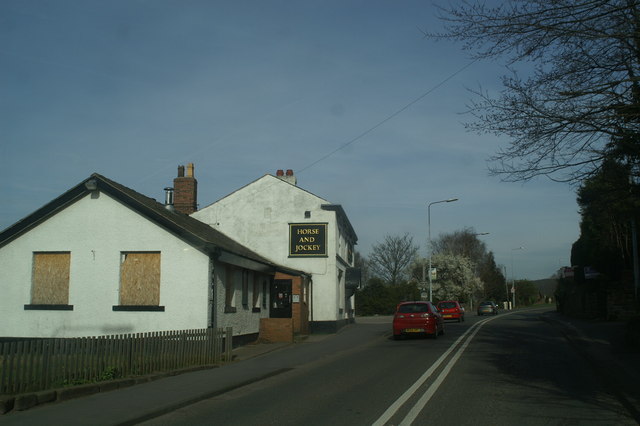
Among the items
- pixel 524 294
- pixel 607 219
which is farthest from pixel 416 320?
pixel 524 294

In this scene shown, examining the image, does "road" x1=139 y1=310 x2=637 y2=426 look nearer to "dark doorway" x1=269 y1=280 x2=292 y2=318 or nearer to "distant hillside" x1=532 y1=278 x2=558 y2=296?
"dark doorway" x1=269 y1=280 x2=292 y2=318

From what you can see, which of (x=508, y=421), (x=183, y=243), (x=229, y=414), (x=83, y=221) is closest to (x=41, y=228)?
(x=83, y=221)

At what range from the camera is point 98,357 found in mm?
11492

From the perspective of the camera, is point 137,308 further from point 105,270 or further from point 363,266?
point 363,266

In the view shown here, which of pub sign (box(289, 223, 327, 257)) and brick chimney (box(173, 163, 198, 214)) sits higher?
brick chimney (box(173, 163, 198, 214))

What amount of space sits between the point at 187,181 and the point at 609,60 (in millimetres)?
22147

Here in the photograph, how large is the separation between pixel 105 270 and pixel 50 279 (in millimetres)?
2002

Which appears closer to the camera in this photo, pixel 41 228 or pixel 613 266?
pixel 41 228

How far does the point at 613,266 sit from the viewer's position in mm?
31922

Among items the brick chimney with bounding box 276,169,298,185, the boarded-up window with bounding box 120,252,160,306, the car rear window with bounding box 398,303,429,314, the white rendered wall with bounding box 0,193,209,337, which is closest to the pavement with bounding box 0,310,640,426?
the white rendered wall with bounding box 0,193,209,337

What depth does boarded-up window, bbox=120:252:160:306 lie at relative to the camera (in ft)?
60.1

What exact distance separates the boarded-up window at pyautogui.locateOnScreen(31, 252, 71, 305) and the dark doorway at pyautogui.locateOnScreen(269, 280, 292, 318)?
10004 mm

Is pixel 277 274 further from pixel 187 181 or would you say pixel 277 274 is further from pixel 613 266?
pixel 613 266

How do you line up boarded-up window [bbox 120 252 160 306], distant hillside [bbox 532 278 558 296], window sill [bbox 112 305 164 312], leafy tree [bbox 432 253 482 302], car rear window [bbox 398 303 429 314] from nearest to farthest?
window sill [bbox 112 305 164 312] → boarded-up window [bbox 120 252 160 306] → car rear window [bbox 398 303 429 314] → leafy tree [bbox 432 253 482 302] → distant hillside [bbox 532 278 558 296]
